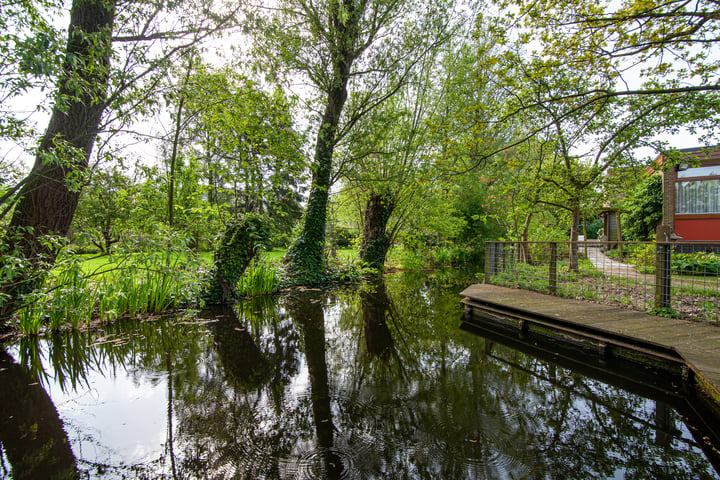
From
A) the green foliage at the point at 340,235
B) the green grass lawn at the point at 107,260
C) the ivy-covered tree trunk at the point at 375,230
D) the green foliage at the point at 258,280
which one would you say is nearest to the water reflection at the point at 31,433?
the green grass lawn at the point at 107,260

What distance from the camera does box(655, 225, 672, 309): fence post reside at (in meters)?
4.44

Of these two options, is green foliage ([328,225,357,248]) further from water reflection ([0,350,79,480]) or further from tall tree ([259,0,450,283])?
water reflection ([0,350,79,480])

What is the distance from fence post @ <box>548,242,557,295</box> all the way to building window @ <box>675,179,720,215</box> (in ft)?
29.4

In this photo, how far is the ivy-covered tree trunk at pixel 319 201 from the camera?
9.52 metres

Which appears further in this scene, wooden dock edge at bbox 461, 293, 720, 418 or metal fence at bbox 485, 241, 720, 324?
metal fence at bbox 485, 241, 720, 324

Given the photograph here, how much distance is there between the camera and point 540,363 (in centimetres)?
395

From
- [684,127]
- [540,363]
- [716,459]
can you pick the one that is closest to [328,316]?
[540,363]

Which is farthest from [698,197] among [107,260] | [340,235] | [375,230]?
[107,260]

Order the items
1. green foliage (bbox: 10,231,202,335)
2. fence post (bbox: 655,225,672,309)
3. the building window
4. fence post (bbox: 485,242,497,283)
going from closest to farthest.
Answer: green foliage (bbox: 10,231,202,335) → fence post (bbox: 655,225,672,309) → fence post (bbox: 485,242,497,283) → the building window

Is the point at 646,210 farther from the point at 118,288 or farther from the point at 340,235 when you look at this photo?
the point at 118,288

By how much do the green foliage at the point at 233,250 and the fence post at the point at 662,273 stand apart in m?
6.58

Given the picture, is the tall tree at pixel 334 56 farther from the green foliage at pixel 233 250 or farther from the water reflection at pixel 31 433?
the water reflection at pixel 31 433

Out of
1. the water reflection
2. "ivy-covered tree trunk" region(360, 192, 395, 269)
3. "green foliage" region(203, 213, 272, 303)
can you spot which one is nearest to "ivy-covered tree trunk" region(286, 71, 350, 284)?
"green foliage" region(203, 213, 272, 303)

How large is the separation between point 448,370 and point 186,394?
2673 millimetres
